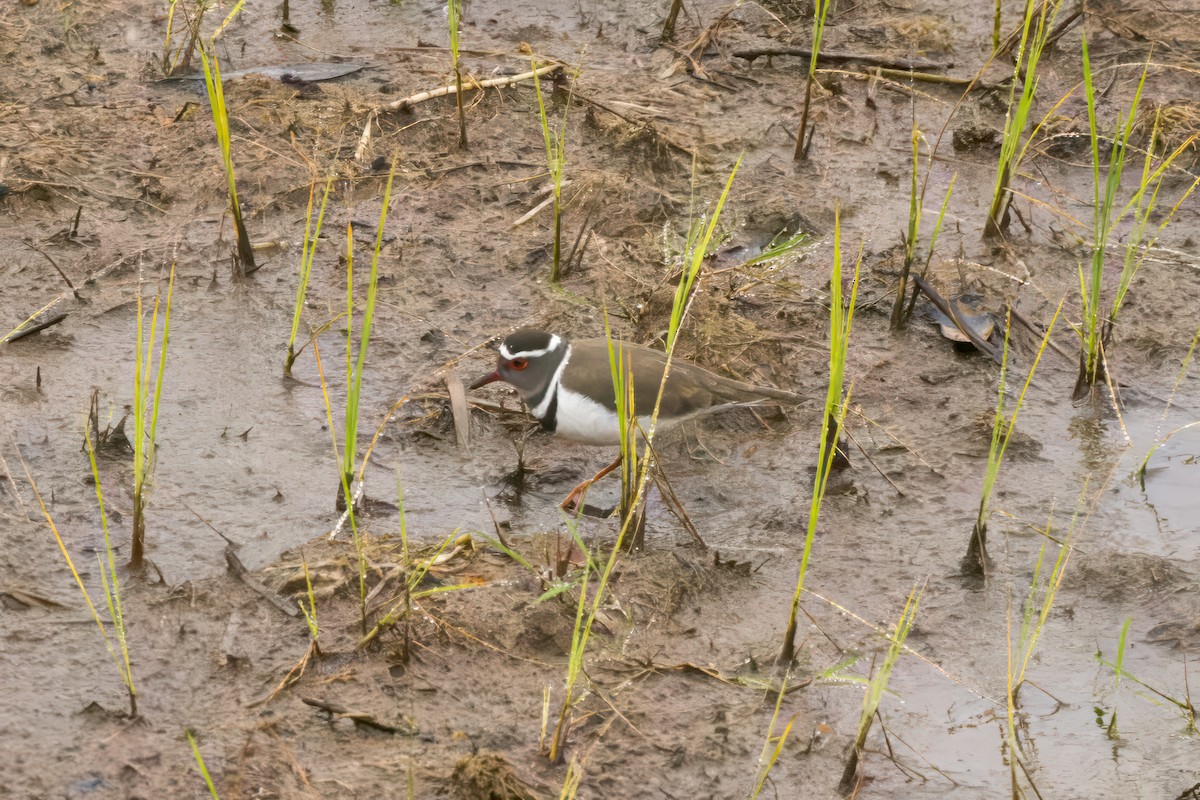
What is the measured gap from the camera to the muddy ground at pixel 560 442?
389 cm

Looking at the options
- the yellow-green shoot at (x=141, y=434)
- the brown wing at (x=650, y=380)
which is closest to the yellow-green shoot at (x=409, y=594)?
the yellow-green shoot at (x=141, y=434)

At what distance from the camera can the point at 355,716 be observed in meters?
3.80

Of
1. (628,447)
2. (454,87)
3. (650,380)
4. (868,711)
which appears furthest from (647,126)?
(868,711)

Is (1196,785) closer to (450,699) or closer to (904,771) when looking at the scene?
(904,771)

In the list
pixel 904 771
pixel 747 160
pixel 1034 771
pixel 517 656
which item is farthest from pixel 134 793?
pixel 747 160

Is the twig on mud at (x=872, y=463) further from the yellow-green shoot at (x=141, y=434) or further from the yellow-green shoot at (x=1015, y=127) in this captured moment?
the yellow-green shoot at (x=141, y=434)

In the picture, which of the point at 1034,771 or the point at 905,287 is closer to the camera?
the point at 1034,771

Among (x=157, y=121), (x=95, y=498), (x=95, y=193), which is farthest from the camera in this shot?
(x=157, y=121)

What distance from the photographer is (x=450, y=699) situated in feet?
13.0

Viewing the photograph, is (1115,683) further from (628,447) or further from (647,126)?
(647,126)

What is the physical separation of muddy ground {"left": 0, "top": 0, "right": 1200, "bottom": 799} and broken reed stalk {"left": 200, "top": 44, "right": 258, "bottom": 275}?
109 millimetres

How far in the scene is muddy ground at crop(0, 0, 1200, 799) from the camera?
3891 millimetres

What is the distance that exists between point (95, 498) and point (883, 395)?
317 centimetres

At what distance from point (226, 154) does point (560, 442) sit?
174cm
